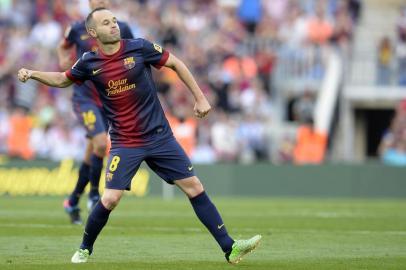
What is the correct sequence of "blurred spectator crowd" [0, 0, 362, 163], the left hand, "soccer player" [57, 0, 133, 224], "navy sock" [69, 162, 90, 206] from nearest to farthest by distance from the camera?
the left hand
"soccer player" [57, 0, 133, 224]
"navy sock" [69, 162, 90, 206]
"blurred spectator crowd" [0, 0, 362, 163]

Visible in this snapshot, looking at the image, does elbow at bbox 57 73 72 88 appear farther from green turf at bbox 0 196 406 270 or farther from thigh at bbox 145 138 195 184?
green turf at bbox 0 196 406 270

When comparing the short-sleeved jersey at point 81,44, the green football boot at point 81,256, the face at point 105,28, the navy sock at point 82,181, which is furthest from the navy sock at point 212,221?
the short-sleeved jersey at point 81,44

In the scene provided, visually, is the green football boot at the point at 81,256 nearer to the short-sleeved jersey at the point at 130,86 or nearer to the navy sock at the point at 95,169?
the short-sleeved jersey at the point at 130,86

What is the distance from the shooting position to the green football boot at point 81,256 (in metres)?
10.2

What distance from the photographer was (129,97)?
33.5 feet

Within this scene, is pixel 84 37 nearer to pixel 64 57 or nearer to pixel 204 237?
pixel 64 57

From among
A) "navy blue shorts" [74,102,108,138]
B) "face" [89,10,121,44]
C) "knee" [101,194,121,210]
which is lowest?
"navy blue shorts" [74,102,108,138]

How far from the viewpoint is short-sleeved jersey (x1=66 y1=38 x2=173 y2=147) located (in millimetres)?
10203

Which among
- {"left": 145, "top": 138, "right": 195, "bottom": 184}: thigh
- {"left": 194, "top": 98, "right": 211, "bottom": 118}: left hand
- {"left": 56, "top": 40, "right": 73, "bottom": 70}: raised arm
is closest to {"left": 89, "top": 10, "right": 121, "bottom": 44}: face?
{"left": 194, "top": 98, "right": 211, "bottom": 118}: left hand

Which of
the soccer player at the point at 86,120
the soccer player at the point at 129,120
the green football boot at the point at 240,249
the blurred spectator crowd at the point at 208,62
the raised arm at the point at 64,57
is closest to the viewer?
the green football boot at the point at 240,249

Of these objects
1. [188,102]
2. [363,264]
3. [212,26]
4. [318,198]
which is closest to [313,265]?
[363,264]

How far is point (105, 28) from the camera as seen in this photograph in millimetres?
10117

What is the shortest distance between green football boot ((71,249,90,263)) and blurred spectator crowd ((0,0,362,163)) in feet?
47.2

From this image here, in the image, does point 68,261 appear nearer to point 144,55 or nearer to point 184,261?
point 184,261
